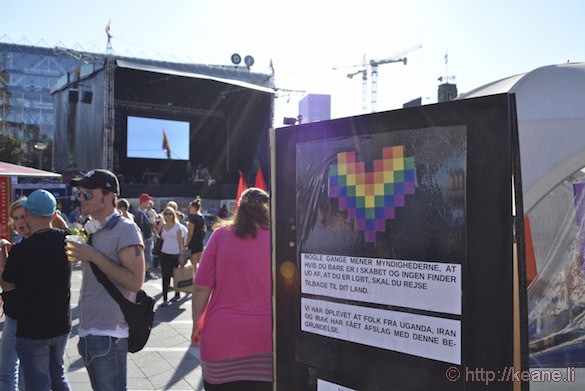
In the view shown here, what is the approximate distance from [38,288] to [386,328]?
2261 mm

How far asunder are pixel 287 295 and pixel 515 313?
0.81m

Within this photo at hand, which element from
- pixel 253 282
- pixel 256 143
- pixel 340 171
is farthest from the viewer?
pixel 256 143

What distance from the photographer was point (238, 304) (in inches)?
93.5

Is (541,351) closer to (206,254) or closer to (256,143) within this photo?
(206,254)

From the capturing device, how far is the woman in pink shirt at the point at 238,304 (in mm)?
2332

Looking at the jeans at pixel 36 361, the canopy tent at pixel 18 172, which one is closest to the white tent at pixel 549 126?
the jeans at pixel 36 361

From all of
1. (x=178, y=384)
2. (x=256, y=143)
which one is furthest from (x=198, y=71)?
(x=178, y=384)

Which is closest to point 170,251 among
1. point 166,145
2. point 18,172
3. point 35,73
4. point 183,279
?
point 183,279

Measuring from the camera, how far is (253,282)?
7.81 feet

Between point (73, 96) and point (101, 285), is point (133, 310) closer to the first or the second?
point (101, 285)

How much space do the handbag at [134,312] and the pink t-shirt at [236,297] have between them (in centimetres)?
40

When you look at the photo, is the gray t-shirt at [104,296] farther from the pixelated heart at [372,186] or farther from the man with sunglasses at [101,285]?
the pixelated heart at [372,186]

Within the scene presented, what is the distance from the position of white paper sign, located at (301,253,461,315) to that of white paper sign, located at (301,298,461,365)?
0.12 feet

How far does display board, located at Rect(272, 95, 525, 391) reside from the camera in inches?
48.3
